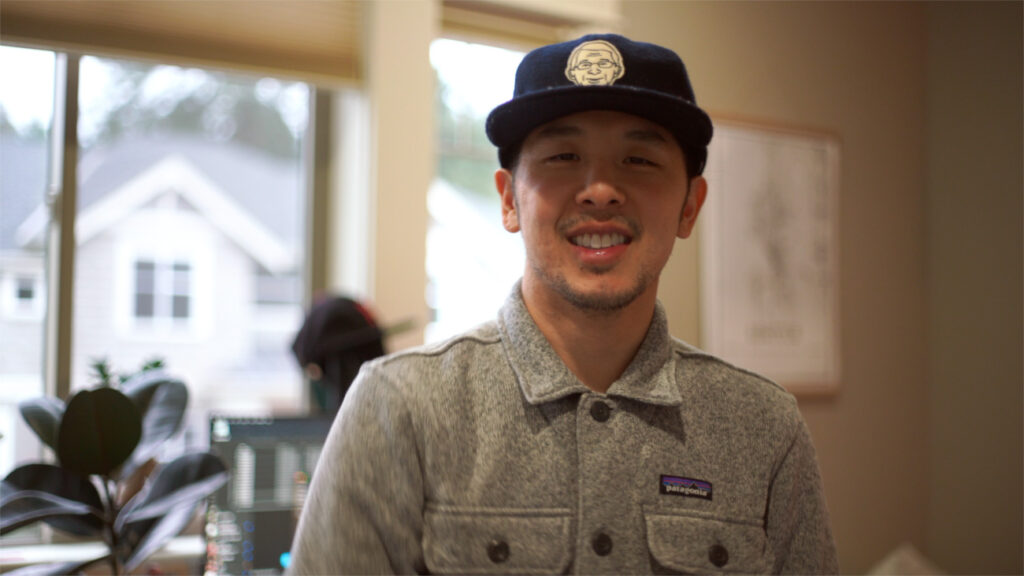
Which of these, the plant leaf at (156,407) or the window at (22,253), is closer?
the plant leaf at (156,407)

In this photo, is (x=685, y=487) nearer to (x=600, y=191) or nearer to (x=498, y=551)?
(x=498, y=551)

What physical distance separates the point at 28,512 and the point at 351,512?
0.83 meters

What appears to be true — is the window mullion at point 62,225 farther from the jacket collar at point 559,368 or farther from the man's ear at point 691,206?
the man's ear at point 691,206

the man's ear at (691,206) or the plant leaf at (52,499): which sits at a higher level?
the man's ear at (691,206)

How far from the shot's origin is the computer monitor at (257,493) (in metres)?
1.56

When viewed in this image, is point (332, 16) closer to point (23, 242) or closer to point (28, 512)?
point (23, 242)

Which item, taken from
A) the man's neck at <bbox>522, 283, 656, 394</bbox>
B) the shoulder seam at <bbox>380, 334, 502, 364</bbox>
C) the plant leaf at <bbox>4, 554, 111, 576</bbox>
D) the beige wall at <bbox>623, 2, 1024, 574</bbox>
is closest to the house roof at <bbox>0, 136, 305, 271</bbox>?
the plant leaf at <bbox>4, 554, 111, 576</bbox>

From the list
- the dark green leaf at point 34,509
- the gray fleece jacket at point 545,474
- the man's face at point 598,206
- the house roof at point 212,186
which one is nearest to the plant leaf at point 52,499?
the dark green leaf at point 34,509

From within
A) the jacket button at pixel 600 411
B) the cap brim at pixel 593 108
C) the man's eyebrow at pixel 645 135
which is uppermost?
the cap brim at pixel 593 108

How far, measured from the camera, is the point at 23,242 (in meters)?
1.98

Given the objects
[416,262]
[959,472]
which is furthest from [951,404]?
[416,262]

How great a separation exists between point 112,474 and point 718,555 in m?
1.11

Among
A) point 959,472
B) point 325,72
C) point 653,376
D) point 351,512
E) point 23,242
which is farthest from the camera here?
point 959,472

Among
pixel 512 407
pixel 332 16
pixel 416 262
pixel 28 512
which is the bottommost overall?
pixel 28 512
